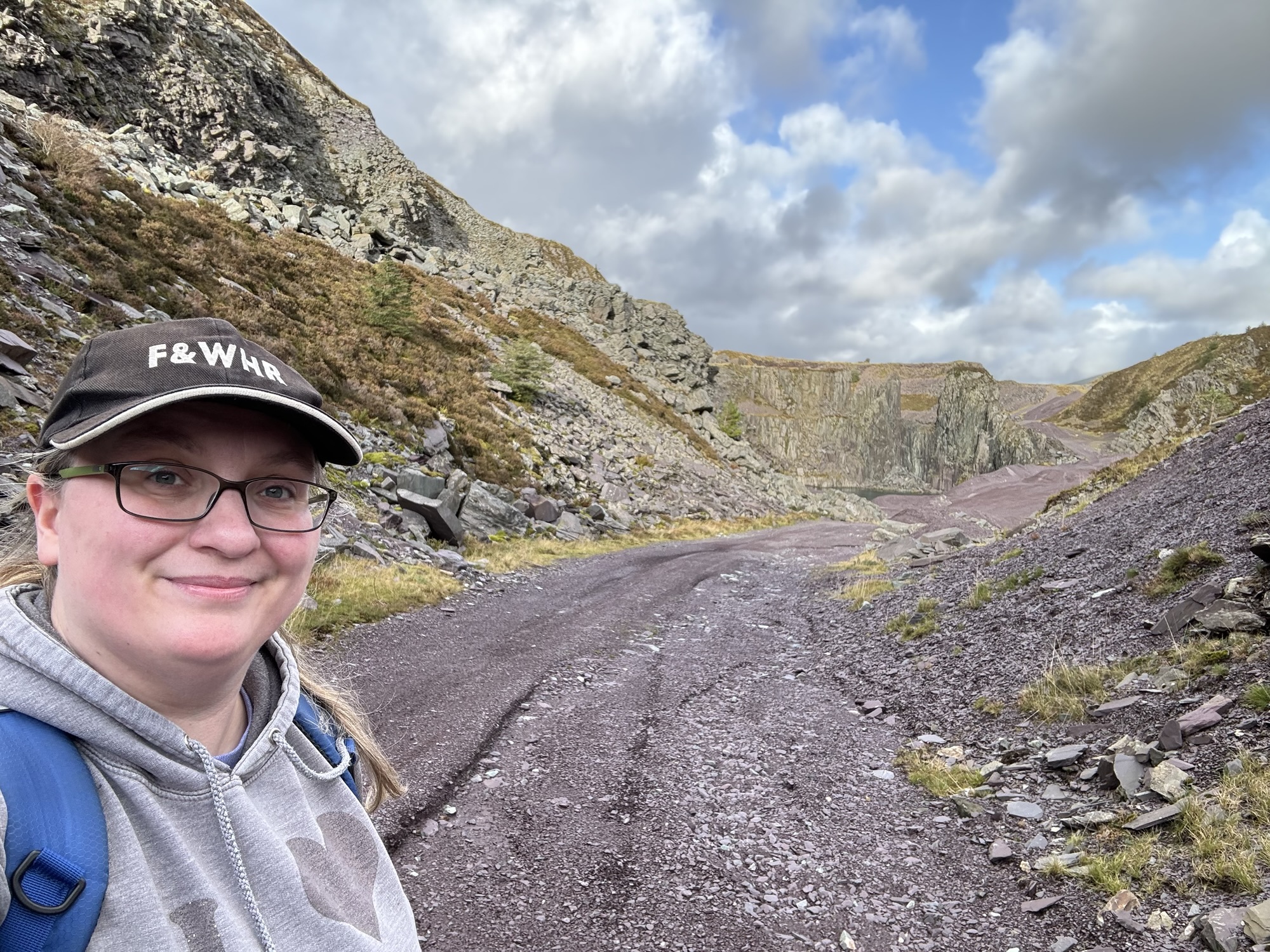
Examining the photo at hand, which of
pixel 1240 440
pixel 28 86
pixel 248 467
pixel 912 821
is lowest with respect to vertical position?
pixel 912 821

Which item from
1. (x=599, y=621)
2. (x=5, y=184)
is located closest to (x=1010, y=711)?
(x=599, y=621)

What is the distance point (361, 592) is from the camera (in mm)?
9812

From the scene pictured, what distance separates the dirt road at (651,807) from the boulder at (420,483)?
716cm

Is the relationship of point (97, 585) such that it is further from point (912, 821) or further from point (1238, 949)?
point (912, 821)

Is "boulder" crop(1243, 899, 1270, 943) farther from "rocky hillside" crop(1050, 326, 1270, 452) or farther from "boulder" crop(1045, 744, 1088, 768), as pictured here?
"rocky hillside" crop(1050, 326, 1270, 452)

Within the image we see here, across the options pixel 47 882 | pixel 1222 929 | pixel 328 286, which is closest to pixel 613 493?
pixel 328 286

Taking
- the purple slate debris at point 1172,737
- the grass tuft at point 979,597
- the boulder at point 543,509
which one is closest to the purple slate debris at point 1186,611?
the purple slate debris at point 1172,737

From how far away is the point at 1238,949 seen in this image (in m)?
3.20

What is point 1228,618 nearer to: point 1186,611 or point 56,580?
point 1186,611

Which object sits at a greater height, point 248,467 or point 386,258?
point 386,258

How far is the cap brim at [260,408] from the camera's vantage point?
1325 mm

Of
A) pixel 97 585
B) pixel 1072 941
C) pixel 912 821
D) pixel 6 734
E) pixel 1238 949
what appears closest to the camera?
pixel 6 734

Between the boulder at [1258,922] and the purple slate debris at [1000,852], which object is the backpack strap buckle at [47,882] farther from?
the purple slate debris at [1000,852]

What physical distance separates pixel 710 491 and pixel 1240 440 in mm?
25111
